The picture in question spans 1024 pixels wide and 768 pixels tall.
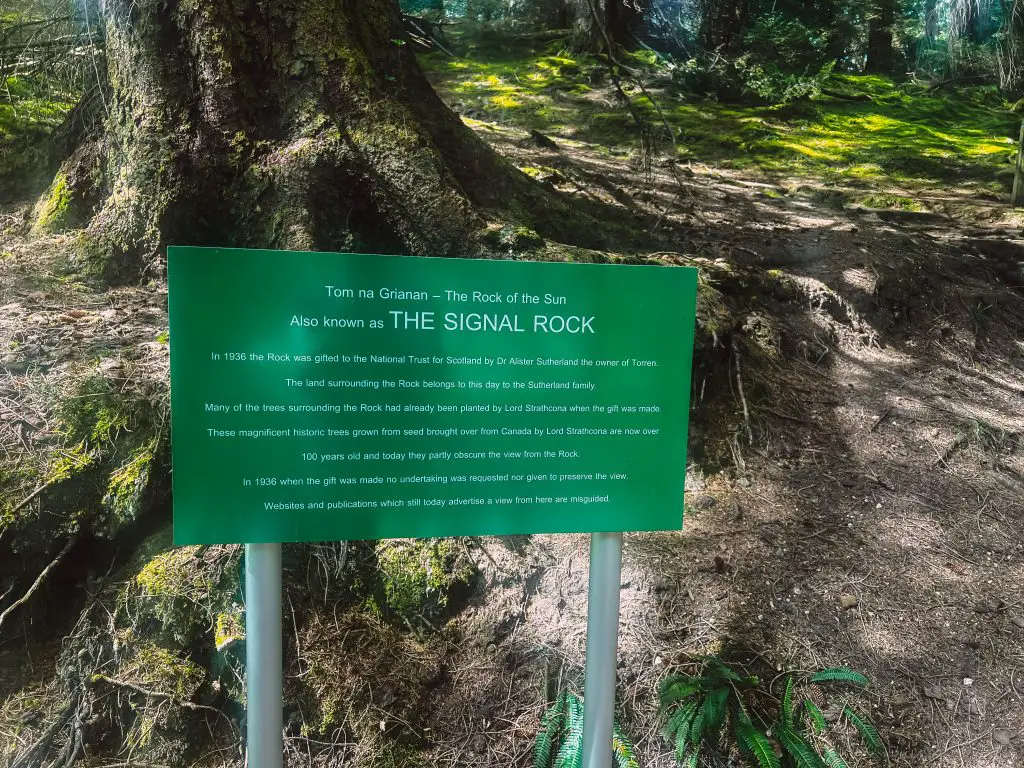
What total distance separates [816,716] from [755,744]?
374mm

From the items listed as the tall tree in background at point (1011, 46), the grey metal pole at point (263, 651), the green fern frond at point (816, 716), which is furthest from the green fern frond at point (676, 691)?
the tall tree in background at point (1011, 46)

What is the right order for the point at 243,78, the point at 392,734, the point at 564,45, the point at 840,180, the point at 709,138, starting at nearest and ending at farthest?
1. the point at 392,734
2. the point at 243,78
3. the point at 840,180
4. the point at 709,138
5. the point at 564,45

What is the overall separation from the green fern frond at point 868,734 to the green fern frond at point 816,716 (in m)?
0.13

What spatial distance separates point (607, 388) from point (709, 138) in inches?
324

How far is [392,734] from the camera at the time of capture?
2893 millimetres

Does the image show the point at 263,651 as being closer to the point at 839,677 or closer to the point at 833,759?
the point at 833,759

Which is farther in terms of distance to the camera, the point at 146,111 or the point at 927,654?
the point at 146,111

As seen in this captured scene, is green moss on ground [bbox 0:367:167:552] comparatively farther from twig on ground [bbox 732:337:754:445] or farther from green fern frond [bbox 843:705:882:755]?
green fern frond [bbox 843:705:882:755]

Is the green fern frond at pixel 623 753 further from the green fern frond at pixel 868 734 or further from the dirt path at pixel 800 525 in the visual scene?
the green fern frond at pixel 868 734

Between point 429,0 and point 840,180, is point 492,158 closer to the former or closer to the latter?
point 840,180

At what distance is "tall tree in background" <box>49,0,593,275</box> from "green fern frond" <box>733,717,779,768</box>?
2.76 metres

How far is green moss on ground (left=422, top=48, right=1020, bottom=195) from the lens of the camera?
27.5 ft

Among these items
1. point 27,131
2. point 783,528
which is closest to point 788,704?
point 783,528

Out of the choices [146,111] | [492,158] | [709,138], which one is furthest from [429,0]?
[146,111]
